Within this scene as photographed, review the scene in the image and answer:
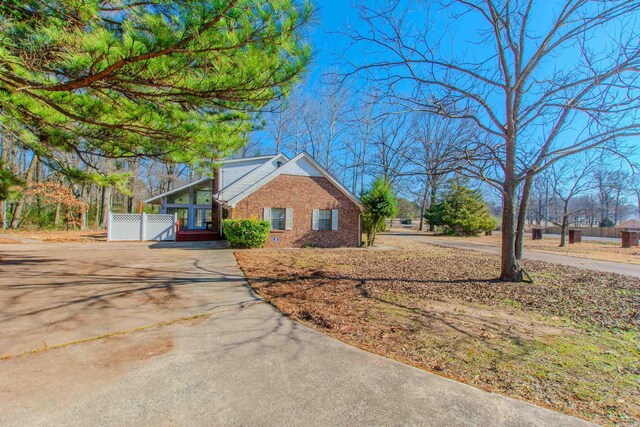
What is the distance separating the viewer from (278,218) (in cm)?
1467

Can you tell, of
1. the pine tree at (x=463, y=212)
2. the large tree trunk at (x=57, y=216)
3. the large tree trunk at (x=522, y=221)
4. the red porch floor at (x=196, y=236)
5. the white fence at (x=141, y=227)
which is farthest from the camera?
the pine tree at (x=463, y=212)

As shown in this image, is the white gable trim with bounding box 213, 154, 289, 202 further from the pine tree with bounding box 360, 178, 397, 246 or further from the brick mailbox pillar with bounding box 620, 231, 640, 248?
the brick mailbox pillar with bounding box 620, 231, 640, 248

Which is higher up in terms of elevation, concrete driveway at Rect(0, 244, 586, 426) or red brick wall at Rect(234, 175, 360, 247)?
red brick wall at Rect(234, 175, 360, 247)

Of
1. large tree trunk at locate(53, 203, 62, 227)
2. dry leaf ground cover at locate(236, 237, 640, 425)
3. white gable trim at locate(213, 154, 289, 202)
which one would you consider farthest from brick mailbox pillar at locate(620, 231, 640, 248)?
large tree trunk at locate(53, 203, 62, 227)

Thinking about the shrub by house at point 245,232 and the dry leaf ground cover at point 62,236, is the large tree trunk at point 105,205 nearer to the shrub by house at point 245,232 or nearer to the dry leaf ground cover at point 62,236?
the dry leaf ground cover at point 62,236

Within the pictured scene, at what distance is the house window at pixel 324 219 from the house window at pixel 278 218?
1873 mm

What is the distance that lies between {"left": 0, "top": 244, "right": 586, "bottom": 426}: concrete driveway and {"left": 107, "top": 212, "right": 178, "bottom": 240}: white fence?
39.7 ft

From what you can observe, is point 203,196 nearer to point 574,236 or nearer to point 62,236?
point 62,236

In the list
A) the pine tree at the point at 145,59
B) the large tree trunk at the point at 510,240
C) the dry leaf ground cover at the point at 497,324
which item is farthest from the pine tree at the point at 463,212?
the pine tree at the point at 145,59

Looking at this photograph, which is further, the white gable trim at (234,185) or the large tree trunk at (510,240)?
the white gable trim at (234,185)

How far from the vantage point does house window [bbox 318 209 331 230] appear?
15250 millimetres

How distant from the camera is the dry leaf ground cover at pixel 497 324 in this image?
2.57 m

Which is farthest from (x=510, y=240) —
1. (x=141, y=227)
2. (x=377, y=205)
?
(x=141, y=227)

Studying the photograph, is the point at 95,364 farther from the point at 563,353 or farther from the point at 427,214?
the point at 427,214
